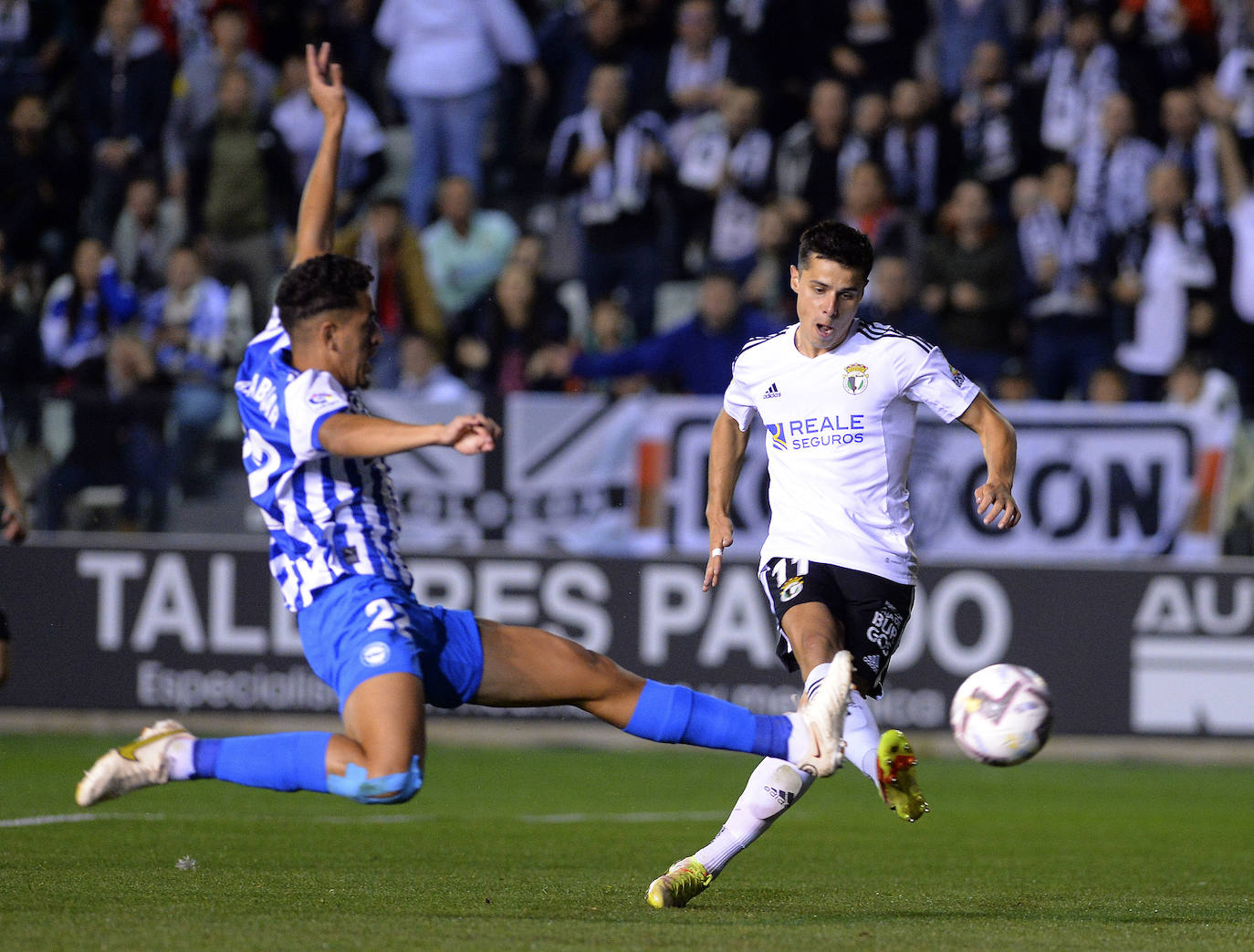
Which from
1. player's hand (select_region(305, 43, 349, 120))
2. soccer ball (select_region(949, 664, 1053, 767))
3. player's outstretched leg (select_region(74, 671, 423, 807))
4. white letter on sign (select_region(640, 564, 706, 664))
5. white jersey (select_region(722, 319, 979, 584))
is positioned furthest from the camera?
white letter on sign (select_region(640, 564, 706, 664))

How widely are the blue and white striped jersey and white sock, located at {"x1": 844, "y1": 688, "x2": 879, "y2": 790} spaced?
1617 mm

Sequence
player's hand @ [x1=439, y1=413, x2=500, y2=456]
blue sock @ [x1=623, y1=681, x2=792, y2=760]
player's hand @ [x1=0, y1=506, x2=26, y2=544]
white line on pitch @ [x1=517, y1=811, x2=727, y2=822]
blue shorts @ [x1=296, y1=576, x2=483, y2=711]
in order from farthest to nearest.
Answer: white line on pitch @ [x1=517, y1=811, x2=727, y2=822] < player's hand @ [x1=0, y1=506, x2=26, y2=544] < blue sock @ [x1=623, y1=681, x2=792, y2=760] < blue shorts @ [x1=296, y1=576, x2=483, y2=711] < player's hand @ [x1=439, y1=413, x2=500, y2=456]

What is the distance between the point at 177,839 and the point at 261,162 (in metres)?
8.47

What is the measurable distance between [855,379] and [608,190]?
8.76 m

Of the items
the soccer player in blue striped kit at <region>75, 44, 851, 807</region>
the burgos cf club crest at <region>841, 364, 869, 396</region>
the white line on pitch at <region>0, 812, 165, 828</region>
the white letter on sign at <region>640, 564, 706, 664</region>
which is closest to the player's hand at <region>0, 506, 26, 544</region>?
the white line on pitch at <region>0, 812, 165, 828</region>

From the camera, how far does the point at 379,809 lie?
9.71 meters

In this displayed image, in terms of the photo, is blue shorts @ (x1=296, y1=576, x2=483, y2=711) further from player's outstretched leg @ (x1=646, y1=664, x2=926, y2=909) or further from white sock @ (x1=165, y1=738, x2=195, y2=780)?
player's outstretched leg @ (x1=646, y1=664, x2=926, y2=909)

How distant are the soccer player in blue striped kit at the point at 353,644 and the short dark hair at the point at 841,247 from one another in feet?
5.10

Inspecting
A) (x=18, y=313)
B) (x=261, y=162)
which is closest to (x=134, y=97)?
(x=261, y=162)

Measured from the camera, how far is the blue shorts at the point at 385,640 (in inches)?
210

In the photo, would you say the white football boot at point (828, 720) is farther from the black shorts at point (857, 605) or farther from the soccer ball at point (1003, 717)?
the black shorts at point (857, 605)

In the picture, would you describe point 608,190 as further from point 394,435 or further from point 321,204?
point 394,435

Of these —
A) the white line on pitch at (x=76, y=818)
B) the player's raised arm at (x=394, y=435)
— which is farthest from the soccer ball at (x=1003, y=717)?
the white line on pitch at (x=76, y=818)

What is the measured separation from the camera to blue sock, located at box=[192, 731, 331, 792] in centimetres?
538
